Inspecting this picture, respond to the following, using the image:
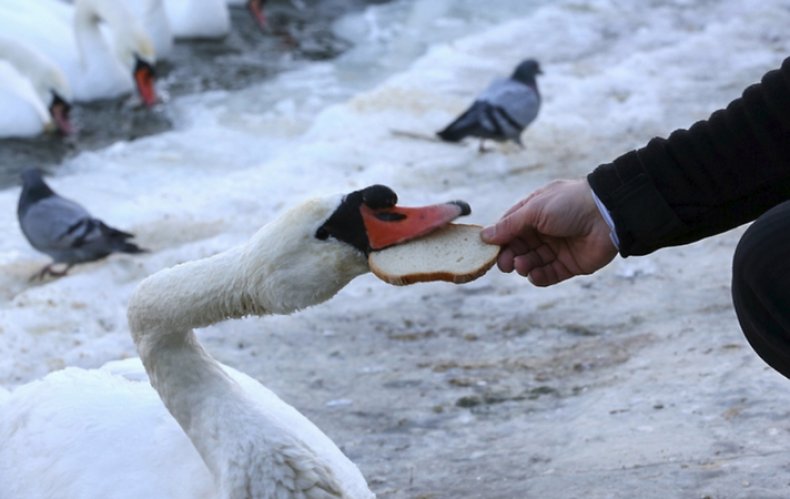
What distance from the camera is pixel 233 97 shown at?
Result: 9.97 meters

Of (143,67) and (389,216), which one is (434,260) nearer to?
(389,216)

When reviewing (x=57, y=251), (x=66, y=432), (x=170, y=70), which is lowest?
(x=170, y=70)

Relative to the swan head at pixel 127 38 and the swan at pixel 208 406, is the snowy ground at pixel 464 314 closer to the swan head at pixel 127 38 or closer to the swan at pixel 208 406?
the swan head at pixel 127 38

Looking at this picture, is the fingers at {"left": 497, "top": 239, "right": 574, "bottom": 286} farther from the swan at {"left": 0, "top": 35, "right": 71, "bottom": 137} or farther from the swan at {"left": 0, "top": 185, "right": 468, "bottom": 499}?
the swan at {"left": 0, "top": 35, "right": 71, "bottom": 137}

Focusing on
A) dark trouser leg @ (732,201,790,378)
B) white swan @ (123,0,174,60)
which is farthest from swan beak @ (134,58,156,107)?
dark trouser leg @ (732,201,790,378)

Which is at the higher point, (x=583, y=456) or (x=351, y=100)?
(x=583, y=456)

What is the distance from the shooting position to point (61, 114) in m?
9.68

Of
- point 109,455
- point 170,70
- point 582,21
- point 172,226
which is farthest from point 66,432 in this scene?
point 582,21

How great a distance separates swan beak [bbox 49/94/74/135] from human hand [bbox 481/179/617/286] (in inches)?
284

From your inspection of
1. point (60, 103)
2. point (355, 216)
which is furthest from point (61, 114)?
point (355, 216)

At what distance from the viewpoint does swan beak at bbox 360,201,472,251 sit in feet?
8.75

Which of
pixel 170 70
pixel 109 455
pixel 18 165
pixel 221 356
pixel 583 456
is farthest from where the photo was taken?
pixel 170 70

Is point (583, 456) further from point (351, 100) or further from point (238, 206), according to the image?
point (351, 100)

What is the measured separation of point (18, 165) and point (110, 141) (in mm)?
759
